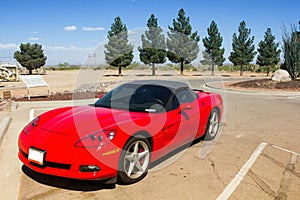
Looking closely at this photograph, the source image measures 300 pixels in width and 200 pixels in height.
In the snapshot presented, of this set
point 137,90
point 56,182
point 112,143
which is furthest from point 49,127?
point 137,90

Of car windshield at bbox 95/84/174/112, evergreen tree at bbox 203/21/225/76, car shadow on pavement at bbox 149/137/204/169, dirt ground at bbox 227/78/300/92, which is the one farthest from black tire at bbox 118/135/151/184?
evergreen tree at bbox 203/21/225/76

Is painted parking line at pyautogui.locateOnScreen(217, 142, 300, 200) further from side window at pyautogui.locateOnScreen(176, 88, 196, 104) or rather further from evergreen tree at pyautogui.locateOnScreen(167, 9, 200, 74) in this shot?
evergreen tree at pyautogui.locateOnScreen(167, 9, 200, 74)

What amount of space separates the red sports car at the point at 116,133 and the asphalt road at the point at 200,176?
286 mm

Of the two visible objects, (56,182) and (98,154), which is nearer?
(98,154)

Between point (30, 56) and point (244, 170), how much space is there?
44907 mm

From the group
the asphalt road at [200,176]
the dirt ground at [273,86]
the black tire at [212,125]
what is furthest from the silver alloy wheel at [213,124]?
the dirt ground at [273,86]

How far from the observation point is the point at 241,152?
4586 mm

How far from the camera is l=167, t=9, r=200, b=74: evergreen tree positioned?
33219 mm

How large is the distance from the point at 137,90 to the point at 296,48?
1955cm

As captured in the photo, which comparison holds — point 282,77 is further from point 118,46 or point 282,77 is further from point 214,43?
point 118,46

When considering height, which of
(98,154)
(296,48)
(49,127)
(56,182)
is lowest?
(56,182)

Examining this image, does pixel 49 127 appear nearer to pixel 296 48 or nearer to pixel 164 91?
pixel 164 91

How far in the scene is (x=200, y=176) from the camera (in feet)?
11.8

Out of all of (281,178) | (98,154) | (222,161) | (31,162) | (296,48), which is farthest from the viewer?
(296,48)
